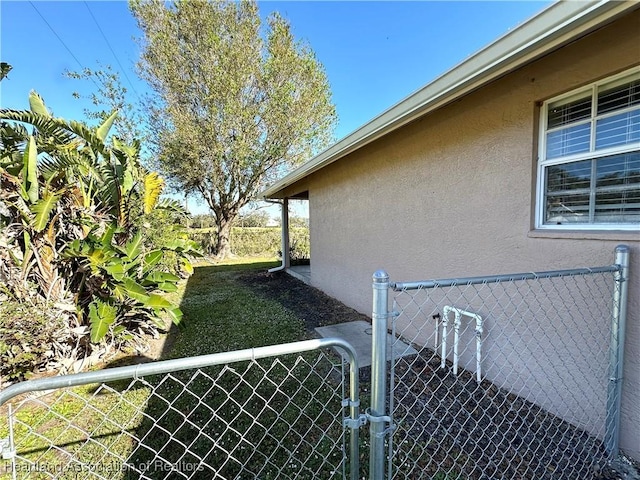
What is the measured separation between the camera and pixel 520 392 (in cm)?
312

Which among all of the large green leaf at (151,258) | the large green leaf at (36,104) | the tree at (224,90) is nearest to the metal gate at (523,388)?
the large green leaf at (151,258)

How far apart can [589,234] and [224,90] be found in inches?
541

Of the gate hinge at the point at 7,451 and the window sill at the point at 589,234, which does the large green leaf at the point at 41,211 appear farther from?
the window sill at the point at 589,234

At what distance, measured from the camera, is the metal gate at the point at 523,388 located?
2209mm

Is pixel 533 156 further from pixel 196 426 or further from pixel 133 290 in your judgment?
pixel 133 290

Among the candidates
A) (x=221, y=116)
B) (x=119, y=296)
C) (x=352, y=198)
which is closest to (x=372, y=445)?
(x=119, y=296)

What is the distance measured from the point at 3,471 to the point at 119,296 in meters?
2.16

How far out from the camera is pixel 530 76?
2881mm

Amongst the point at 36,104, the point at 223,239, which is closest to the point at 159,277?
the point at 36,104

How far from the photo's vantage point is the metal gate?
2.21 m

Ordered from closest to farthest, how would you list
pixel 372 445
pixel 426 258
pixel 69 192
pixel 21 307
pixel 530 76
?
pixel 372 445
pixel 530 76
pixel 21 307
pixel 69 192
pixel 426 258

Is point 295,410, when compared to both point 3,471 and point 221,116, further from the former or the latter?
point 221,116

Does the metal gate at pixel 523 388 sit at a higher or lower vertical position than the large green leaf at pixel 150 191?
lower

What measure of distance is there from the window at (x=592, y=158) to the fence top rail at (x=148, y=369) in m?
2.61
